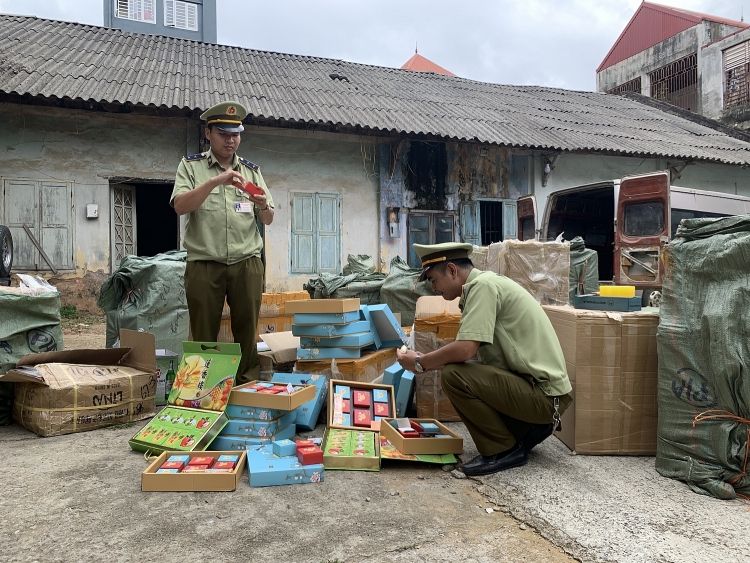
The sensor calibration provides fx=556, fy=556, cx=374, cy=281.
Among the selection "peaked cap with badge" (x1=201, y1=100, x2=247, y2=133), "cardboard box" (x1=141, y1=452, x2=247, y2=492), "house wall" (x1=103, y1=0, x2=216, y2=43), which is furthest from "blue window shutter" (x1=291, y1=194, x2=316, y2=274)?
"house wall" (x1=103, y1=0, x2=216, y2=43)

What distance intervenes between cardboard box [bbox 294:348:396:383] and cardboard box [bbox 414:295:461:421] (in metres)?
0.34

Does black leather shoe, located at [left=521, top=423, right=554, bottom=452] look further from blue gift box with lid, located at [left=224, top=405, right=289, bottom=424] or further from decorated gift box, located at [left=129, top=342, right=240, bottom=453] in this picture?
decorated gift box, located at [left=129, top=342, right=240, bottom=453]

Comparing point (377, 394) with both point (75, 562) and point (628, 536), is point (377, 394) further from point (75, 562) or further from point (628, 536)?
point (75, 562)

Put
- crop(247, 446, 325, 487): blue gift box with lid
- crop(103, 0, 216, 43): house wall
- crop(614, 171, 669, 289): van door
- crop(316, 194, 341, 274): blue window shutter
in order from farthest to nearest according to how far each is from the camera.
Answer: crop(103, 0, 216, 43): house wall → crop(316, 194, 341, 274): blue window shutter → crop(614, 171, 669, 289): van door → crop(247, 446, 325, 487): blue gift box with lid

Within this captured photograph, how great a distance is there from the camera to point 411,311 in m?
5.64

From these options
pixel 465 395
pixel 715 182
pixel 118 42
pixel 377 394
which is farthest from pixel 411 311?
pixel 715 182

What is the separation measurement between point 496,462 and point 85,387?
239 centimetres

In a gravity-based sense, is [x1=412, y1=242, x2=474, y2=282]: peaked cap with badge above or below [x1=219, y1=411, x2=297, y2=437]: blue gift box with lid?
above

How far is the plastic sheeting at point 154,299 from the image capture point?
4.43m

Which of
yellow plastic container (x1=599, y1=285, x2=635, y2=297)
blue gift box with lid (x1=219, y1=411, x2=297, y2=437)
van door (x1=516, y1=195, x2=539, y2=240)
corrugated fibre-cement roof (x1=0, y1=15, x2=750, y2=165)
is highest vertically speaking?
corrugated fibre-cement roof (x1=0, y1=15, x2=750, y2=165)

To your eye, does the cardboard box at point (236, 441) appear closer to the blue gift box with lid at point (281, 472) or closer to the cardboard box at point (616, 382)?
the blue gift box with lid at point (281, 472)

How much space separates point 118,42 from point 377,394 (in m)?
10.6

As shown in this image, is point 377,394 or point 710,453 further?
point 377,394

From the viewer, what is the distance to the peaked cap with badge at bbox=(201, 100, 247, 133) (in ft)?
10.9
